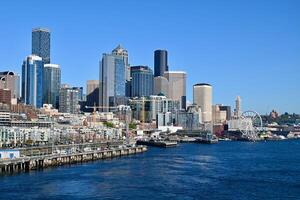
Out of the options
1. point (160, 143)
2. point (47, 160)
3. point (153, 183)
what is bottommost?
point (153, 183)

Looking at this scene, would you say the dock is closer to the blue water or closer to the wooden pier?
the wooden pier

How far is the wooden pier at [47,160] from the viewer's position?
67.6 m

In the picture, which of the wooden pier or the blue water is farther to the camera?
the wooden pier

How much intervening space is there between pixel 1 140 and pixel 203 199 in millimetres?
65220

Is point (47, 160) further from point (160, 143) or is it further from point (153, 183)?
point (160, 143)

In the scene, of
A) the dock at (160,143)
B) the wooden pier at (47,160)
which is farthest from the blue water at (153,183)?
the dock at (160,143)

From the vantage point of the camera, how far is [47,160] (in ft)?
254

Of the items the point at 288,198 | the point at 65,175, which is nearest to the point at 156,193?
the point at 288,198

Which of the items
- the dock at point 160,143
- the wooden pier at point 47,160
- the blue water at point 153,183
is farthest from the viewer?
the dock at point 160,143

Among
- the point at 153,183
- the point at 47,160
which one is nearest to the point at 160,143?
the point at 47,160

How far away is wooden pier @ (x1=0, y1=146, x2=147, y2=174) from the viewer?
67.6 meters

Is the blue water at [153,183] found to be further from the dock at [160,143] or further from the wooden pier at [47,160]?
the dock at [160,143]

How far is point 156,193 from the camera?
173ft

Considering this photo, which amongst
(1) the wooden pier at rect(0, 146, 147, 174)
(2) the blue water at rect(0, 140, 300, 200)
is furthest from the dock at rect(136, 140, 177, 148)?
(2) the blue water at rect(0, 140, 300, 200)
